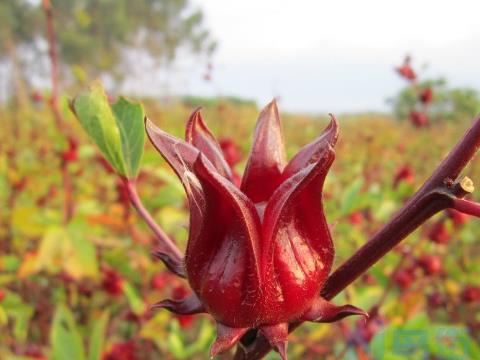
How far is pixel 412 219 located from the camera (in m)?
0.46

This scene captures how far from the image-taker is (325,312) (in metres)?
0.48

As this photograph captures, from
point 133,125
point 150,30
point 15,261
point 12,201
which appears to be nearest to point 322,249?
point 133,125

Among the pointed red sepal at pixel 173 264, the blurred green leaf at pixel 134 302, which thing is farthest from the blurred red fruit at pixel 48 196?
the pointed red sepal at pixel 173 264

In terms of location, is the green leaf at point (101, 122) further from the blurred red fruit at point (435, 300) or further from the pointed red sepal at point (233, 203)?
the blurred red fruit at point (435, 300)

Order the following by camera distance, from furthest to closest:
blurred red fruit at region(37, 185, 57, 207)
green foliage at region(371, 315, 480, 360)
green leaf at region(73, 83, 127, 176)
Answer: blurred red fruit at region(37, 185, 57, 207), green foliage at region(371, 315, 480, 360), green leaf at region(73, 83, 127, 176)

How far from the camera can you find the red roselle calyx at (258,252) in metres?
0.44

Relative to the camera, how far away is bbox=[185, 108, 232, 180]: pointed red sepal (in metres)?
0.52

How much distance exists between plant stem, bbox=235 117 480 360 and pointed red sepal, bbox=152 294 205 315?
0.14 metres

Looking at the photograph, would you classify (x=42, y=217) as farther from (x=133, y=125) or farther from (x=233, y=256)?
(x=233, y=256)

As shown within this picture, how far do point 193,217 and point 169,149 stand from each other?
7 cm

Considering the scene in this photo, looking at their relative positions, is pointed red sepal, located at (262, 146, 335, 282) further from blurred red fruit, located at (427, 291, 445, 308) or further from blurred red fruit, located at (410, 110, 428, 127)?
blurred red fruit, located at (410, 110, 428, 127)

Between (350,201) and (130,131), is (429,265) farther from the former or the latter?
(130,131)

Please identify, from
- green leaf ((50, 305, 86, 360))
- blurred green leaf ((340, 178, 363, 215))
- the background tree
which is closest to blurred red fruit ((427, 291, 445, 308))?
blurred green leaf ((340, 178, 363, 215))

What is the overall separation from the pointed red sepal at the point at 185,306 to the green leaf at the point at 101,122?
205mm
